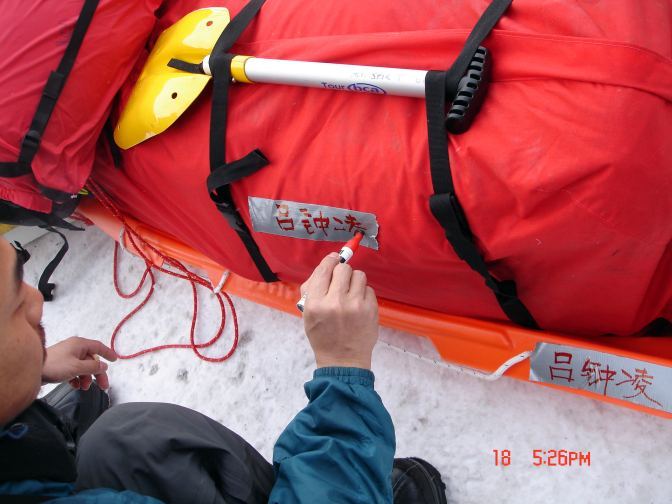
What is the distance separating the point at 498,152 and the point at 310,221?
0.46 m

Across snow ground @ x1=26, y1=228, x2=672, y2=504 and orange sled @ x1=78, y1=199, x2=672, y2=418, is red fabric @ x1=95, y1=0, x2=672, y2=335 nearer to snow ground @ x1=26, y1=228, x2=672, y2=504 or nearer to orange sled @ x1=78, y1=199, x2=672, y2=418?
orange sled @ x1=78, y1=199, x2=672, y2=418

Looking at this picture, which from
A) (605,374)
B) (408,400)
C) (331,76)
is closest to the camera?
(331,76)

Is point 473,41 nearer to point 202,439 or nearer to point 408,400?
point 202,439

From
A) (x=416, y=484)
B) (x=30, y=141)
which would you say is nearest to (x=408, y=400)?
(x=416, y=484)

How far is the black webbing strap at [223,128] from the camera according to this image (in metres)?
1.32

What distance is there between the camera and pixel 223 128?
1338mm

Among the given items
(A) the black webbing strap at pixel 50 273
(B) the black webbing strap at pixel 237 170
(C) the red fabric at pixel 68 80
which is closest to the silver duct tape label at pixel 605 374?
(B) the black webbing strap at pixel 237 170

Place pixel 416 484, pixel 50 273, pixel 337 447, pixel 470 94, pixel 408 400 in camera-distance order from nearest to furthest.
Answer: pixel 337 447
pixel 470 94
pixel 416 484
pixel 408 400
pixel 50 273

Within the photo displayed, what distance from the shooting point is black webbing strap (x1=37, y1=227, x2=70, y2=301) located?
208 centimetres

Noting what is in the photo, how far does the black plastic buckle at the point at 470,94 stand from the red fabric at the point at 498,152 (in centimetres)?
2

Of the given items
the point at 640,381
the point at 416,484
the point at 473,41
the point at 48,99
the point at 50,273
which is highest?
the point at 48,99

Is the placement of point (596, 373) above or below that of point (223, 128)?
below

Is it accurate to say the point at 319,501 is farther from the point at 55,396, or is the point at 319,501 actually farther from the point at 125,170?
the point at 55,396
